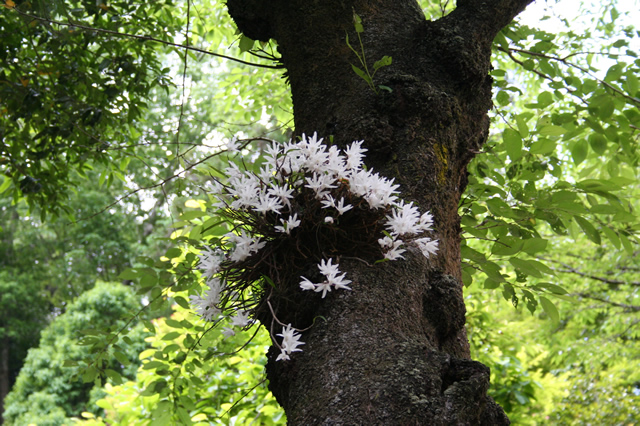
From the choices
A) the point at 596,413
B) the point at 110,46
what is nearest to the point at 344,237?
the point at 110,46

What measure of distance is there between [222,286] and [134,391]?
3.77 metres

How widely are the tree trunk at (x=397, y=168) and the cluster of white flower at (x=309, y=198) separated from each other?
0.09 meters

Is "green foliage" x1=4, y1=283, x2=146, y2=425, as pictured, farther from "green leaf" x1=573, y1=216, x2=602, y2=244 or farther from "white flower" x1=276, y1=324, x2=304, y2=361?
"white flower" x1=276, y1=324, x2=304, y2=361

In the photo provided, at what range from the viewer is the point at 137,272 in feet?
7.10

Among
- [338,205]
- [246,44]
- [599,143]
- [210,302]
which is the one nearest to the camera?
[338,205]

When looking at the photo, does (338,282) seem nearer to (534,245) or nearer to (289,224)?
(289,224)

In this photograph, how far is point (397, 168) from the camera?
1.49 m

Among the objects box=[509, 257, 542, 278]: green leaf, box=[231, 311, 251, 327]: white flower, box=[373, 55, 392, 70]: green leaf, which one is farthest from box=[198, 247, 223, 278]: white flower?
box=[509, 257, 542, 278]: green leaf

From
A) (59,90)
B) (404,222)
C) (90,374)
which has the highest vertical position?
(59,90)

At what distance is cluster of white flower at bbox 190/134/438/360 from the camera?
1.26m

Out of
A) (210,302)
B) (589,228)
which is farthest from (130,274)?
(589,228)

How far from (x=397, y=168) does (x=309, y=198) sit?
12.6 inches

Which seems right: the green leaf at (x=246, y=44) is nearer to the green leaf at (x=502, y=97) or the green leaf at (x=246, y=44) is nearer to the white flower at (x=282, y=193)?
the white flower at (x=282, y=193)

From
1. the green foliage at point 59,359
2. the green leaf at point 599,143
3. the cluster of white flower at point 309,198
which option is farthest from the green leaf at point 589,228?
the green foliage at point 59,359
